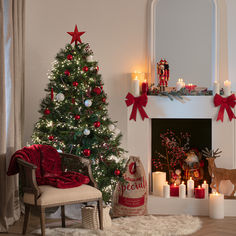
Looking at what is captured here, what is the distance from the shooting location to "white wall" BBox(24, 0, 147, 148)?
5.05 m

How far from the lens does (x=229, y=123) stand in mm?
4719

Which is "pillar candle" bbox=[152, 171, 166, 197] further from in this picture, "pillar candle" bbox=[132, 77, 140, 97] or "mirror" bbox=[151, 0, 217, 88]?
"mirror" bbox=[151, 0, 217, 88]

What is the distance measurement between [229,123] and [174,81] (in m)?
0.80

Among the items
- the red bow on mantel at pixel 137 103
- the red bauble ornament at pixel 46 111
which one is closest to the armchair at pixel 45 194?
the red bauble ornament at pixel 46 111

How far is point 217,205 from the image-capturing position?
14.3 feet

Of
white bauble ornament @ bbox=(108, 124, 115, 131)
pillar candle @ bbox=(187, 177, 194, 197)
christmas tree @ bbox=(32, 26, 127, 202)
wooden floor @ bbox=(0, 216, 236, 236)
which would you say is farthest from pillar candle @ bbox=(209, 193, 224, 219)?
white bauble ornament @ bbox=(108, 124, 115, 131)

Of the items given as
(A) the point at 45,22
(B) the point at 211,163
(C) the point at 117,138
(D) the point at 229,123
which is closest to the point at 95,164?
(C) the point at 117,138

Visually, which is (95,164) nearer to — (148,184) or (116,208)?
(116,208)

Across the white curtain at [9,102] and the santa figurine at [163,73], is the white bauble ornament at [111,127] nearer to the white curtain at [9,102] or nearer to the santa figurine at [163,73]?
the santa figurine at [163,73]

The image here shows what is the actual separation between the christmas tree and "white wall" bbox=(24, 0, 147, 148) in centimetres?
70

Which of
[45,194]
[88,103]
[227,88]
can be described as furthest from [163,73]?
[45,194]

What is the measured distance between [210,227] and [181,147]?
1267mm

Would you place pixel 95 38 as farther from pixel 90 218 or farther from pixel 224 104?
pixel 90 218

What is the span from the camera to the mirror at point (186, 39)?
492 cm
